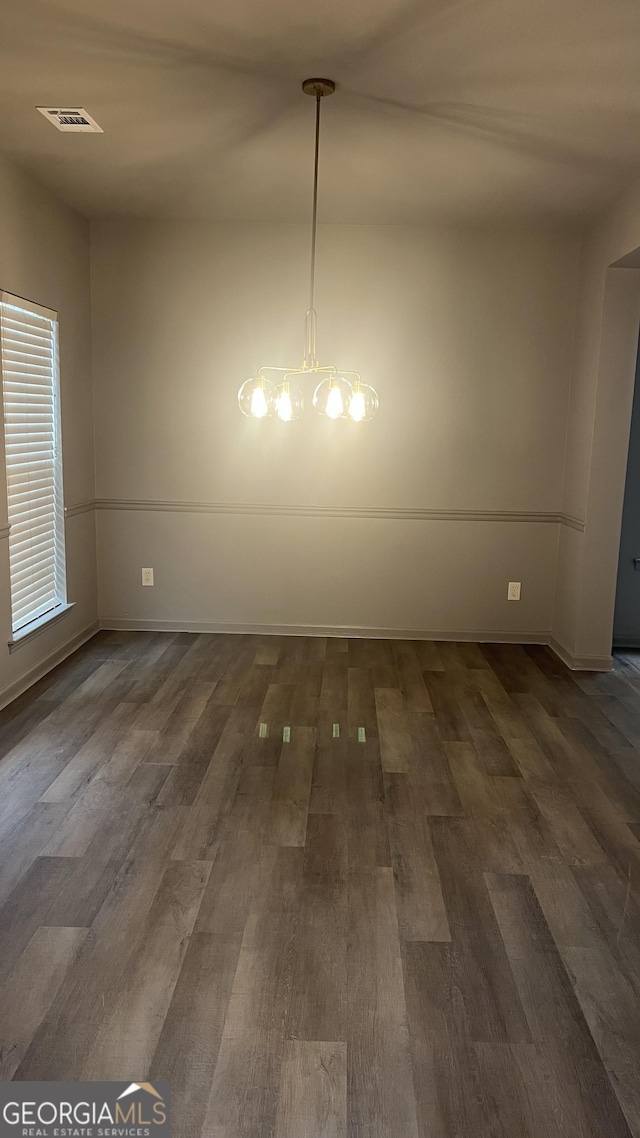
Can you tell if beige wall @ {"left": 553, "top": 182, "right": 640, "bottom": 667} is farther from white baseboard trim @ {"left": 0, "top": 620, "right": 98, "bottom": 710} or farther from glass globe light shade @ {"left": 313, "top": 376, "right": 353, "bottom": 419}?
white baseboard trim @ {"left": 0, "top": 620, "right": 98, "bottom": 710}

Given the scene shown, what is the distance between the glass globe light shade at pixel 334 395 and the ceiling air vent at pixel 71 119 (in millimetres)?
1412

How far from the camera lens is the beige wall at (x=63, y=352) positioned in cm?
384

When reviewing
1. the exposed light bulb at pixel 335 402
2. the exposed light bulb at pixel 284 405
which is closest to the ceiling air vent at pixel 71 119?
the exposed light bulb at pixel 284 405

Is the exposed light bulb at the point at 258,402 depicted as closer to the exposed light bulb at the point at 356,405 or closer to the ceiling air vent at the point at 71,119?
the exposed light bulb at the point at 356,405

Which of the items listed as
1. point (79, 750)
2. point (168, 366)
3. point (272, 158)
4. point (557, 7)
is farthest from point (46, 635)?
point (557, 7)

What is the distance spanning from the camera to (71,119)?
3.21 metres

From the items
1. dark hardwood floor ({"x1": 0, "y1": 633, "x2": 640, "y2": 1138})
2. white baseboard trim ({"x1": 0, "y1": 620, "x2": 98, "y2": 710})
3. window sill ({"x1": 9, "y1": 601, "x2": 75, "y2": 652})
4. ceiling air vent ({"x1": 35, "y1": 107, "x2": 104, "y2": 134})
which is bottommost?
dark hardwood floor ({"x1": 0, "y1": 633, "x2": 640, "y2": 1138})

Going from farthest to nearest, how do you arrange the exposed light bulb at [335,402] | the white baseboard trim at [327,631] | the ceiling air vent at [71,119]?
the white baseboard trim at [327,631]
the exposed light bulb at [335,402]
the ceiling air vent at [71,119]

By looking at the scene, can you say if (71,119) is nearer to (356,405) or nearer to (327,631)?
(356,405)

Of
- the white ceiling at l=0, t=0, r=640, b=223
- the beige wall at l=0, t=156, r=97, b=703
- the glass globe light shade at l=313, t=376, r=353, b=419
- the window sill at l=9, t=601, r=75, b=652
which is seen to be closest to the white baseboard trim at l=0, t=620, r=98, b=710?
the beige wall at l=0, t=156, r=97, b=703

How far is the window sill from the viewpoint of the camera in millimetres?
3977

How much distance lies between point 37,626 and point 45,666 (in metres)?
0.28

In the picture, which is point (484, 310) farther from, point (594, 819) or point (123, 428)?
point (594, 819)

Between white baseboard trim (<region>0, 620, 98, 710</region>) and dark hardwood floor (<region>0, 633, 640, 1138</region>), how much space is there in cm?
7
